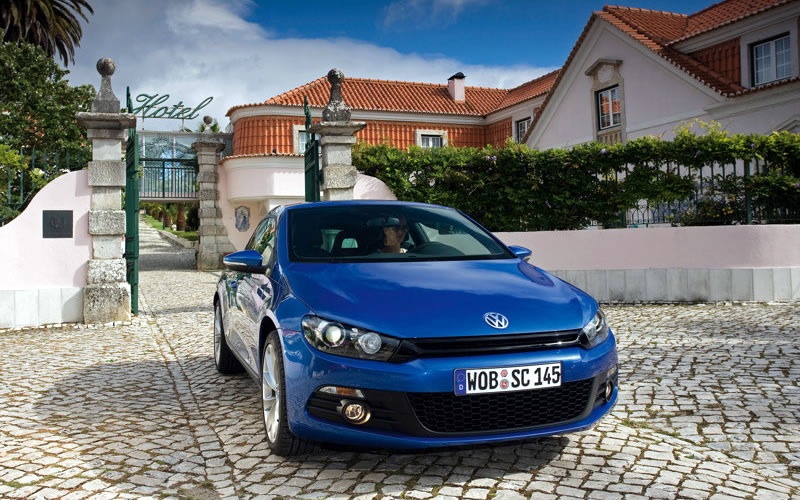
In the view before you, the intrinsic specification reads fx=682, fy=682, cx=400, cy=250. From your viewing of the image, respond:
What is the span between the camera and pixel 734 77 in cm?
1903

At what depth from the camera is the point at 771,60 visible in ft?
60.0

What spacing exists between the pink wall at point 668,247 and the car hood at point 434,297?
7.38m

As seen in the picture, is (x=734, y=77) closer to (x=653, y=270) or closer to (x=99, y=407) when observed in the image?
(x=653, y=270)

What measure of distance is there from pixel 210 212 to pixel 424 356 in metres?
22.9

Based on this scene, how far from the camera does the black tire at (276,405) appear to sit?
3682 millimetres

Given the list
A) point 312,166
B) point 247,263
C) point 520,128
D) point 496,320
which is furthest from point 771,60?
point 496,320

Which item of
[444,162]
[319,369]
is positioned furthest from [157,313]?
[319,369]

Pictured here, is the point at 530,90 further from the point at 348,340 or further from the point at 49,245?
the point at 348,340

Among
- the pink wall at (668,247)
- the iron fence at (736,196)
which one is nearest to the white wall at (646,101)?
the iron fence at (736,196)

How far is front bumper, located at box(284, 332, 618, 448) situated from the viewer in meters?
3.23

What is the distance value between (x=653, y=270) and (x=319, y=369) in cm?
884

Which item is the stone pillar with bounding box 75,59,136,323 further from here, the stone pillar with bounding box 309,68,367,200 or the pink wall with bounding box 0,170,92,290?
the stone pillar with bounding box 309,68,367,200

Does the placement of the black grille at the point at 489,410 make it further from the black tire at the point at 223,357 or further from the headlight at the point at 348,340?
the black tire at the point at 223,357

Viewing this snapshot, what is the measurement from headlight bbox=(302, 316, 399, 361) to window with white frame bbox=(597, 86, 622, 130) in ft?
68.3
